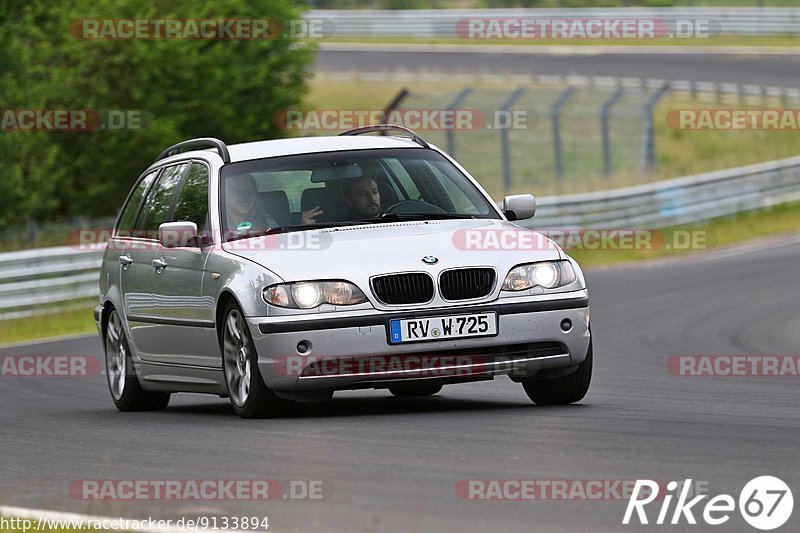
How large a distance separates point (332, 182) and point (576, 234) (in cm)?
1839

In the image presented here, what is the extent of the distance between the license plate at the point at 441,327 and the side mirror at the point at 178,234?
1.64 meters

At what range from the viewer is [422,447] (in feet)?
25.3

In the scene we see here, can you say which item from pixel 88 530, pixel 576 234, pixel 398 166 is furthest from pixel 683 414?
pixel 576 234

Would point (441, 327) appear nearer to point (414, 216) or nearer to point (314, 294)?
point (314, 294)

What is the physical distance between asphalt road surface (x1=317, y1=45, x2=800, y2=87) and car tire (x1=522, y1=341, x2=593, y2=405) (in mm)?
36484

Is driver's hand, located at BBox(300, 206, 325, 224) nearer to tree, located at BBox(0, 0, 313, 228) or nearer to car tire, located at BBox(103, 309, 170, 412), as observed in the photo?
car tire, located at BBox(103, 309, 170, 412)

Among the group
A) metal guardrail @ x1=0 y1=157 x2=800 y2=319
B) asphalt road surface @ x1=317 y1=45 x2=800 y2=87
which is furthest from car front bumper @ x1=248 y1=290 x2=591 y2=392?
asphalt road surface @ x1=317 y1=45 x2=800 y2=87

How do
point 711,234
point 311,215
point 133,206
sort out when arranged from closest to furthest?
point 311,215, point 133,206, point 711,234

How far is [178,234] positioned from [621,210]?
783 inches

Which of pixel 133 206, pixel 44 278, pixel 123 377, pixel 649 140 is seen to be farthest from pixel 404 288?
pixel 649 140

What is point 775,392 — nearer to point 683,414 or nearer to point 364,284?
point 683,414

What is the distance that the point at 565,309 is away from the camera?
9234 millimetres

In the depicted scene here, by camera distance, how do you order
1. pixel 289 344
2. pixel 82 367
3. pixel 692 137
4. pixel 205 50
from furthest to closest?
1. pixel 692 137
2. pixel 205 50
3. pixel 82 367
4. pixel 289 344

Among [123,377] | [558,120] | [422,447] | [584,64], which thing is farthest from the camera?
[584,64]
